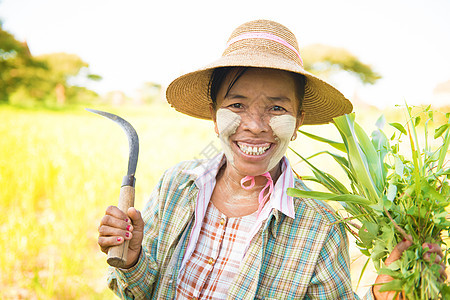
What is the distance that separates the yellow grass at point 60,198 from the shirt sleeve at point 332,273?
801 millimetres

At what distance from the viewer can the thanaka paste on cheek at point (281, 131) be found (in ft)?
5.25

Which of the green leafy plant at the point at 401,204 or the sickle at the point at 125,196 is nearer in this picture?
the green leafy plant at the point at 401,204

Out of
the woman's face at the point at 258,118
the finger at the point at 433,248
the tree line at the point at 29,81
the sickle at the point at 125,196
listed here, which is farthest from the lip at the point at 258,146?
the tree line at the point at 29,81

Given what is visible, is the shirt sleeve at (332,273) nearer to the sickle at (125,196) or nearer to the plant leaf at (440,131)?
the plant leaf at (440,131)

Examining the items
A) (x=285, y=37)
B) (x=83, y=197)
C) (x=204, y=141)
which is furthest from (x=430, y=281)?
(x=204, y=141)

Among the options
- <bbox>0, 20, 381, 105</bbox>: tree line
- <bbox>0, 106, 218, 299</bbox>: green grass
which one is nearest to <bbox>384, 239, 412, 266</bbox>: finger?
<bbox>0, 106, 218, 299</bbox>: green grass

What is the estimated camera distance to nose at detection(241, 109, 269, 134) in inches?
62.3

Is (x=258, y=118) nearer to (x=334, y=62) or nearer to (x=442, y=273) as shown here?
(x=442, y=273)

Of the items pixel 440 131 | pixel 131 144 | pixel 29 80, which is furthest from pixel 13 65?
pixel 440 131

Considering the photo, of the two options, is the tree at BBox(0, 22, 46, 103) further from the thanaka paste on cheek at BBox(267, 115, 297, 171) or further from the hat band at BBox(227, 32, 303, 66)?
the thanaka paste on cheek at BBox(267, 115, 297, 171)

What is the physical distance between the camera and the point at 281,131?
1.62 meters

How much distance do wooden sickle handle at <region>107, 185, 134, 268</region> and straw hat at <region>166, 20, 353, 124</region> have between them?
2.09 ft

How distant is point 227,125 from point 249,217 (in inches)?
18.1

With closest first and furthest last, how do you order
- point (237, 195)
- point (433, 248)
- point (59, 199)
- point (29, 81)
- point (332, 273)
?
1. point (433, 248)
2. point (332, 273)
3. point (237, 195)
4. point (59, 199)
5. point (29, 81)
